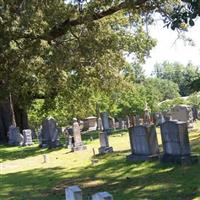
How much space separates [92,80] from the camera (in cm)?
2894

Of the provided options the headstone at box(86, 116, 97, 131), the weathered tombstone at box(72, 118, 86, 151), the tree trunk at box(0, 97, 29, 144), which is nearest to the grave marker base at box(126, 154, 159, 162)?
the weathered tombstone at box(72, 118, 86, 151)

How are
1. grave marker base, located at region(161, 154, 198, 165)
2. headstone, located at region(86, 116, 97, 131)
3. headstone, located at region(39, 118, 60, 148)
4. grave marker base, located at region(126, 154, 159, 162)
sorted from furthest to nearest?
1. headstone, located at region(86, 116, 97, 131)
2. headstone, located at region(39, 118, 60, 148)
3. grave marker base, located at region(126, 154, 159, 162)
4. grave marker base, located at region(161, 154, 198, 165)

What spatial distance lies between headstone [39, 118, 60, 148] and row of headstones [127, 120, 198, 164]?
1074 centimetres

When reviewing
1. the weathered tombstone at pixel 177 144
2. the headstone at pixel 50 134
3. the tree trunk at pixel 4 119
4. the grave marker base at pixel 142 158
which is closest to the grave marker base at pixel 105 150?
the grave marker base at pixel 142 158

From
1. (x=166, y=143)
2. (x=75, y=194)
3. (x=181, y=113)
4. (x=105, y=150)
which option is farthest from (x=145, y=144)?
(x=181, y=113)

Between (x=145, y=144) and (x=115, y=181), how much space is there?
2.98 meters

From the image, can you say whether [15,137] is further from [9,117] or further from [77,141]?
[77,141]

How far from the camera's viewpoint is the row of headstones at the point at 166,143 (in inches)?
522

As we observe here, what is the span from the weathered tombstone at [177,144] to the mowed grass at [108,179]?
290 mm

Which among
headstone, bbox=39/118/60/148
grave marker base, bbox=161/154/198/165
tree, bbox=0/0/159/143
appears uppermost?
tree, bbox=0/0/159/143

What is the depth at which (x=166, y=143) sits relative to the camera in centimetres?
1395

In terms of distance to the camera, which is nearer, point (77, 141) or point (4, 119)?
point (77, 141)

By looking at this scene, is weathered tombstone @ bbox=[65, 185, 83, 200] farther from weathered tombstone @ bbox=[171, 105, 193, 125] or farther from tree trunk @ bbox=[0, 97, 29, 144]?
tree trunk @ bbox=[0, 97, 29, 144]

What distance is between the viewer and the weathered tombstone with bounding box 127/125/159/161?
49.3ft
